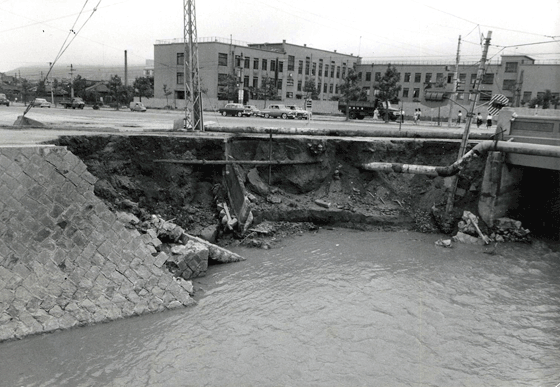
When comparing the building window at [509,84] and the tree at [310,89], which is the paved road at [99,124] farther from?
the tree at [310,89]

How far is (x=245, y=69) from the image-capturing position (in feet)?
240

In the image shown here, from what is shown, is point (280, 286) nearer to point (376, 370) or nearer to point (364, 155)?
point (376, 370)

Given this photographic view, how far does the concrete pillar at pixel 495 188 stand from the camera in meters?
18.1

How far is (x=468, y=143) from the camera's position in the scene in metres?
20.8

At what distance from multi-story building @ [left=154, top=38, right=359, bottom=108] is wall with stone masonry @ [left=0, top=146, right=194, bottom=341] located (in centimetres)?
5355

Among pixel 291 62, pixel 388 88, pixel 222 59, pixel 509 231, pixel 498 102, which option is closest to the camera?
pixel 509 231

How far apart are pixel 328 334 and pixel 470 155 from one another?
11.5m

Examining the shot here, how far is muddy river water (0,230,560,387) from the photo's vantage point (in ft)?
28.5

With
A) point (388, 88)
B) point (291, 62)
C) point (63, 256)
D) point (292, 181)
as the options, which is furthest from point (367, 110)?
point (63, 256)

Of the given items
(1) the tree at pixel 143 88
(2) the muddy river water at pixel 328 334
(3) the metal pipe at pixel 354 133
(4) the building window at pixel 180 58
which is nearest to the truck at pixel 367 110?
(3) the metal pipe at pixel 354 133

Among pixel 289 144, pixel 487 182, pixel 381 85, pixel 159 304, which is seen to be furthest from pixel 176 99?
pixel 159 304

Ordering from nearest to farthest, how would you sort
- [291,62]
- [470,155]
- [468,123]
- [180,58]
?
[470,155] → [468,123] → [180,58] → [291,62]

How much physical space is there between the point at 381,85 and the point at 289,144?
3304cm

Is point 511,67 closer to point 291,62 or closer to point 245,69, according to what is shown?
point 291,62
